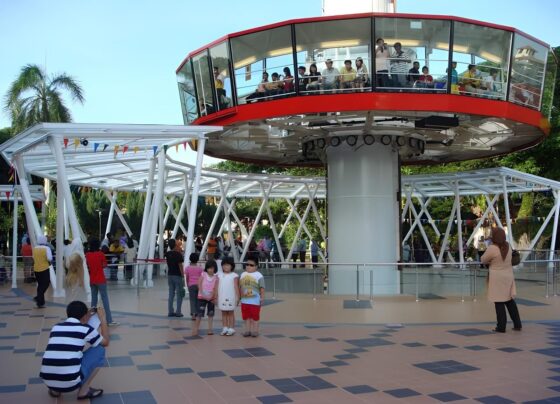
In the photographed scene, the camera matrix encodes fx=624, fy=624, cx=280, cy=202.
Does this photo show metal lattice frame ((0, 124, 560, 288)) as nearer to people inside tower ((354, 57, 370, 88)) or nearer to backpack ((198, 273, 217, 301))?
people inside tower ((354, 57, 370, 88))

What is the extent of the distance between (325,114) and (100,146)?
291 inches

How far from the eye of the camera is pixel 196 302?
42.8 feet

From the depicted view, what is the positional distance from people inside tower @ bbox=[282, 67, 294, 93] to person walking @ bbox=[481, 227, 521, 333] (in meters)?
9.77

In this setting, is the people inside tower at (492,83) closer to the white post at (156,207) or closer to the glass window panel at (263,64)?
the glass window panel at (263,64)

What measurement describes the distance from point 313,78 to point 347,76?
111cm

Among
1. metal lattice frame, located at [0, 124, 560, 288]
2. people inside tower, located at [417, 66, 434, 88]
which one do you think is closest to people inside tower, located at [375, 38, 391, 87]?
people inside tower, located at [417, 66, 434, 88]

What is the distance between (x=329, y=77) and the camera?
20078 millimetres

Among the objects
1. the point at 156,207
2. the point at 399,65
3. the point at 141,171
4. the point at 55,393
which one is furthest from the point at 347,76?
the point at 55,393

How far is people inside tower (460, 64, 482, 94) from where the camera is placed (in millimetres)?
20203

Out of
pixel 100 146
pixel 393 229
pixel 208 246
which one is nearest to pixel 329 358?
pixel 100 146

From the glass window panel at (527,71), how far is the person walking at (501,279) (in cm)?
1003

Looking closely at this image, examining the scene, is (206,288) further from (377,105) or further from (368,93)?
(368,93)

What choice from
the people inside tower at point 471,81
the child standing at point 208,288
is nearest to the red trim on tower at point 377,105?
the people inside tower at point 471,81

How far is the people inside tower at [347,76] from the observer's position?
65.1ft
